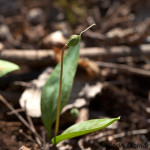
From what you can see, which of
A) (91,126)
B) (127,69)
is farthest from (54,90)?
(127,69)

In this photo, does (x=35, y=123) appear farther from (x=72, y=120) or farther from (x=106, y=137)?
(x=106, y=137)

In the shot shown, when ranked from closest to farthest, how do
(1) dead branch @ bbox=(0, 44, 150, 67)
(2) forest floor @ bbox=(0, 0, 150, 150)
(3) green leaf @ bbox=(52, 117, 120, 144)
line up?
(3) green leaf @ bbox=(52, 117, 120, 144), (2) forest floor @ bbox=(0, 0, 150, 150), (1) dead branch @ bbox=(0, 44, 150, 67)

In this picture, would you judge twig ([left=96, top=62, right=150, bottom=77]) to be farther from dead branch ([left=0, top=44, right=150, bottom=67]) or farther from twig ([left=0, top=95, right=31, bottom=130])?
twig ([left=0, top=95, right=31, bottom=130])

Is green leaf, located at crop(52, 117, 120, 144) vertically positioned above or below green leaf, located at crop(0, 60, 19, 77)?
below

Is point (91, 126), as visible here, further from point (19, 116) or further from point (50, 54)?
point (50, 54)

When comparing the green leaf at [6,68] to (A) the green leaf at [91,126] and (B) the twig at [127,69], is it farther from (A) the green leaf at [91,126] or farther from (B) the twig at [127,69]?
(B) the twig at [127,69]

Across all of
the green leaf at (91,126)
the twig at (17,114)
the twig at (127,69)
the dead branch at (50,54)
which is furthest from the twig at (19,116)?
the twig at (127,69)

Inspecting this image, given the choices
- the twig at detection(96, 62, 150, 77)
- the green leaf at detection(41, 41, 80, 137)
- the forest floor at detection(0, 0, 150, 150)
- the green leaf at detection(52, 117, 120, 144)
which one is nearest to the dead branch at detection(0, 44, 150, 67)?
the forest floor at detection(0, 0, 150, 150)

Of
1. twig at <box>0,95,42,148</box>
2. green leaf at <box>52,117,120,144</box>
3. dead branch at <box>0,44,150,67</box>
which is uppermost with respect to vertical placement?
dead branch at <box>0,44,150,67</box>
